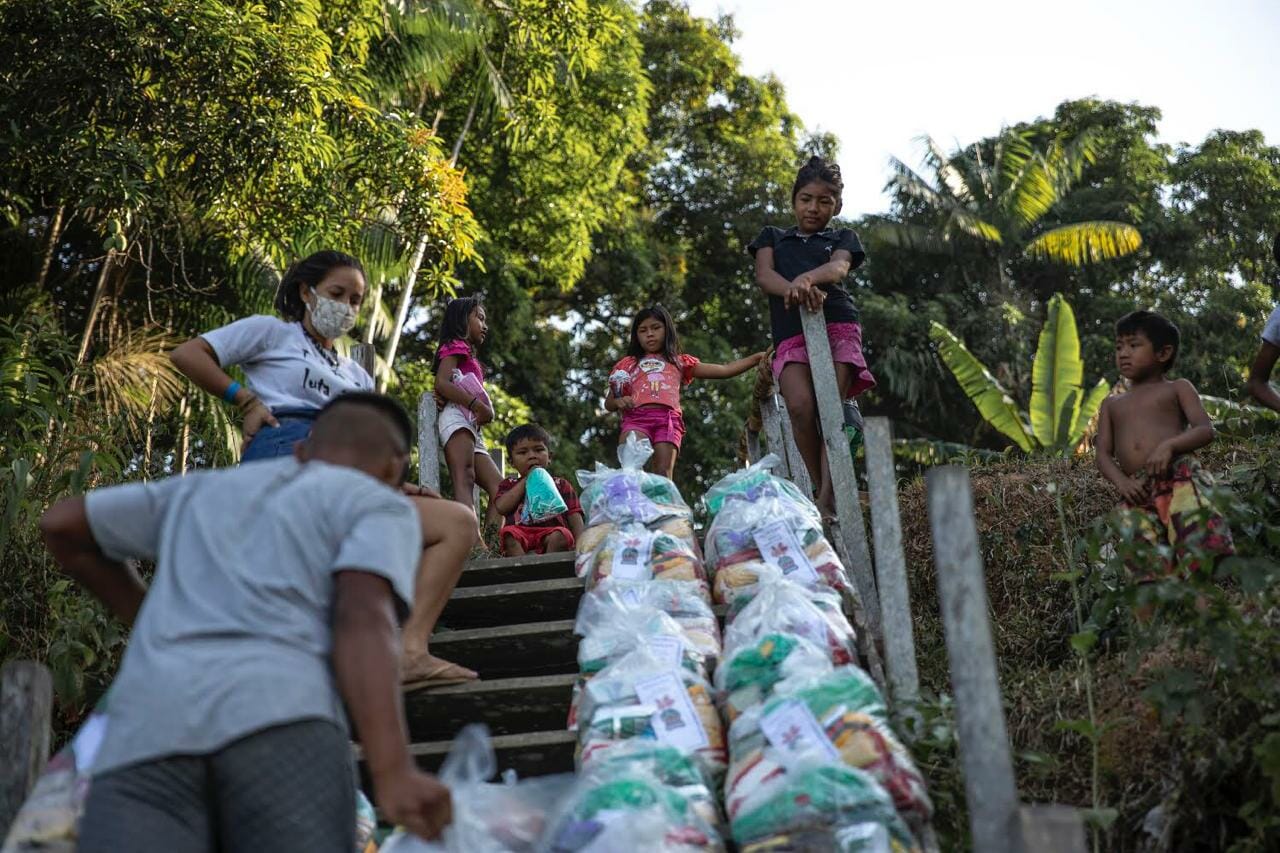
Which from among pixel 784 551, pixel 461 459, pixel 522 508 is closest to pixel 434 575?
pixel 784 551

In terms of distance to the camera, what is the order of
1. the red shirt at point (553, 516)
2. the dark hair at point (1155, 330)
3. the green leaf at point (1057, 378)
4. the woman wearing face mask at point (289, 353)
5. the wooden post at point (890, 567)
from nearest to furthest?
the wooden post at point (890, 567) → the woman wearing face mask at point (289, 353) → the dark hair at point (1155, 330) → the red shirt at point (553, 516) → the green leaf at point (1057, 378)

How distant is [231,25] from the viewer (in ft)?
29.4

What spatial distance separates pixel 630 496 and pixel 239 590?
2834mm

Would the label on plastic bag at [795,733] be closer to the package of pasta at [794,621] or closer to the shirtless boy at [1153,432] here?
the package of pasta at [794,621]

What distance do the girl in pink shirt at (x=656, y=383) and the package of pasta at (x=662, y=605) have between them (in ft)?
8.11

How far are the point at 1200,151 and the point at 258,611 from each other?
75.4 ft

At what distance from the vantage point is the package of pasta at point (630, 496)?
4.77m

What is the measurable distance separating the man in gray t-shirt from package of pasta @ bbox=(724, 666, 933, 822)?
3.77 ft

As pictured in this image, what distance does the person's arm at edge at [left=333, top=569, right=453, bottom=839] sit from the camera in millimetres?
2006

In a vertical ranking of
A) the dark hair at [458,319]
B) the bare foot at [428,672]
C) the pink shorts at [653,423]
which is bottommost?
the bare foot at [428,672]

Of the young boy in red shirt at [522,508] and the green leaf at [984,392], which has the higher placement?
the green leaf at [984,392]

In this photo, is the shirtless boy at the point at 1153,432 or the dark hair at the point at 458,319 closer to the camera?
the shirtless boy at the point at 1153,432

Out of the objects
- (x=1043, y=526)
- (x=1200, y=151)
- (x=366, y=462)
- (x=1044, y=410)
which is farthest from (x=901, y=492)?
(x=1200, y=151)

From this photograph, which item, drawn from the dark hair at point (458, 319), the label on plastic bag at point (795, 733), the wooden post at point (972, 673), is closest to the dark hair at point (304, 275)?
the label on plastic bag at point (795, 733)
